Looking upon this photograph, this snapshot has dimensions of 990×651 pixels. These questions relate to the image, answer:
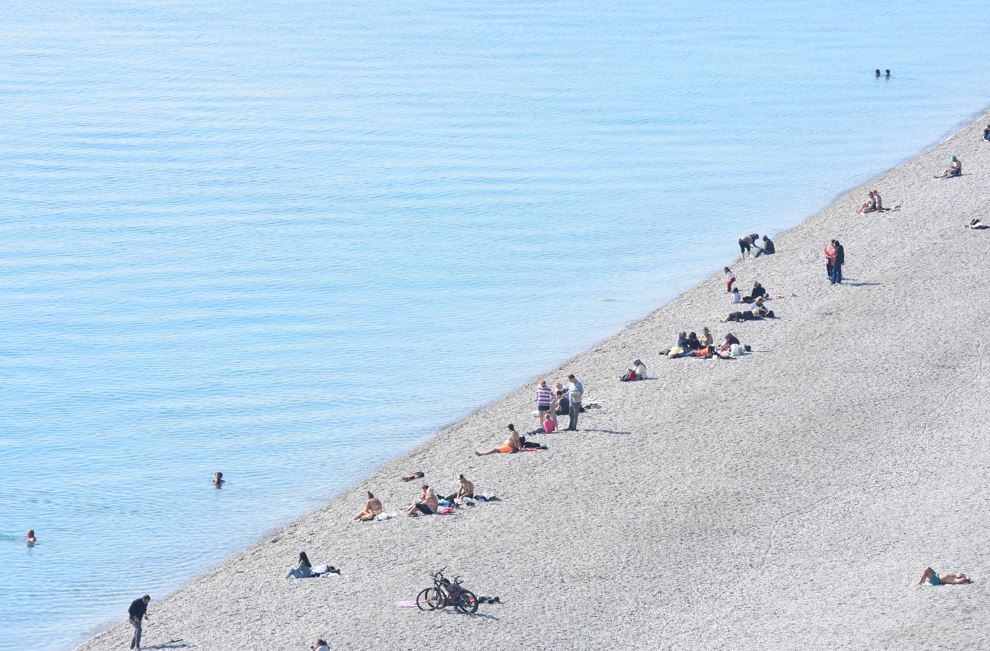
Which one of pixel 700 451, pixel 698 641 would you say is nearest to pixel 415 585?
pixel 698 641

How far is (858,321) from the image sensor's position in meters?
37.1

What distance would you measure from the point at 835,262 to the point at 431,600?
21.4 m

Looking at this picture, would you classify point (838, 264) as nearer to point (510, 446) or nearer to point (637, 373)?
point (637, 373)

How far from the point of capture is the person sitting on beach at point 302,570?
1015 inches

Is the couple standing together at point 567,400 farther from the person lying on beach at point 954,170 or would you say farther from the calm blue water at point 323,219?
the person lying on beach at point 954,170

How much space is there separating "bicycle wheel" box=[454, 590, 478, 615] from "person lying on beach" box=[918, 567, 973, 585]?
7.55 metres

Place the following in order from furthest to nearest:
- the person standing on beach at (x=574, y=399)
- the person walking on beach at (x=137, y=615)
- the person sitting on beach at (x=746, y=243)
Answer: the person sitting on beach at (x=746, y=243) < the person standing on beach at (x=574, y=399) < the person walking on beach at (x=137, y=615)

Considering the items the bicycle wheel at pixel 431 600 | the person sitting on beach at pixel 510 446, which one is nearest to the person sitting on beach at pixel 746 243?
the person sitting on beach at pixel 510 446

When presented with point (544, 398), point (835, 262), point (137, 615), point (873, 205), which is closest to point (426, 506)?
point (544, 398)

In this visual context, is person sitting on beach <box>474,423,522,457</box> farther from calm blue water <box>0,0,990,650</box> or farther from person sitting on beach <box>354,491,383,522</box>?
calm blue water <box>0,0,990,650</box>

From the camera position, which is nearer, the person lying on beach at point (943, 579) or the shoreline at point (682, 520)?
the person lying on beach at point (943, 579)

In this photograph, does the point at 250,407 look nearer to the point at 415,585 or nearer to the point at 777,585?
the point at 415,585

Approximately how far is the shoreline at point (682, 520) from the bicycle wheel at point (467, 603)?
25cm

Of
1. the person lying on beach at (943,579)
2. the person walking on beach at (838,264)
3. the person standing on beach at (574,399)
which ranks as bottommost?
the person lying on beach at (943,579)
